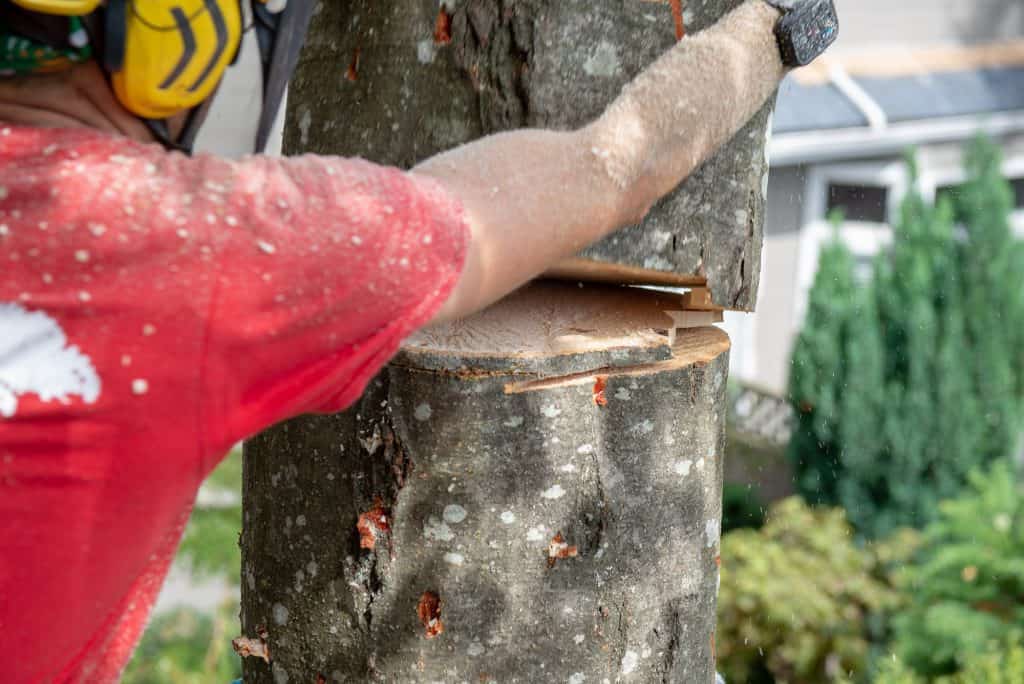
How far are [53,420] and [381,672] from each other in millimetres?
724

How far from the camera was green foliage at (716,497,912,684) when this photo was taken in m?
4.87

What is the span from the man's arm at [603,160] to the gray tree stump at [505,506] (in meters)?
0.29

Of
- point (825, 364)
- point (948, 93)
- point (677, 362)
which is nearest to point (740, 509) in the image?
point (825, 364)

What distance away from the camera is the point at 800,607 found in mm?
4883

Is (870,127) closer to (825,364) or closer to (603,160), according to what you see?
(825,364)

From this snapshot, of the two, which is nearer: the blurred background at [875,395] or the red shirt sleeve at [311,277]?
the red shirt sleeve at [311,277]

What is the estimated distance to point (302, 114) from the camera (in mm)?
1670

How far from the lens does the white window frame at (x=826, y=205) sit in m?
8.25

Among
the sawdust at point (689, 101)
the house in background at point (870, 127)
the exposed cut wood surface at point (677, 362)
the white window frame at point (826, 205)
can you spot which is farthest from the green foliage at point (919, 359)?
the sawdust at point (689, 101)

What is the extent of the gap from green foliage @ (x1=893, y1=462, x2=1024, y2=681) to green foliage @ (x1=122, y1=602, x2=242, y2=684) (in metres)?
2.46

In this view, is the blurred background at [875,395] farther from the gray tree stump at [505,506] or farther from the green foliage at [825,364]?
the gray tree stump at [505,506]

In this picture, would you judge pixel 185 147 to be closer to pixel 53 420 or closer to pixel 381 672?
pixel 53 420

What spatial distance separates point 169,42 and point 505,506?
2.41 feet

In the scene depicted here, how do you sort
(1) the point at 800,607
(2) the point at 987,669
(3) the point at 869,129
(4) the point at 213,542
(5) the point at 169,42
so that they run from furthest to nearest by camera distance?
(3) the point at 869,129
(4) the point at 213,542
(1) the point at 800,607
(2) the point at 987,669
(5) the point at 169,42
